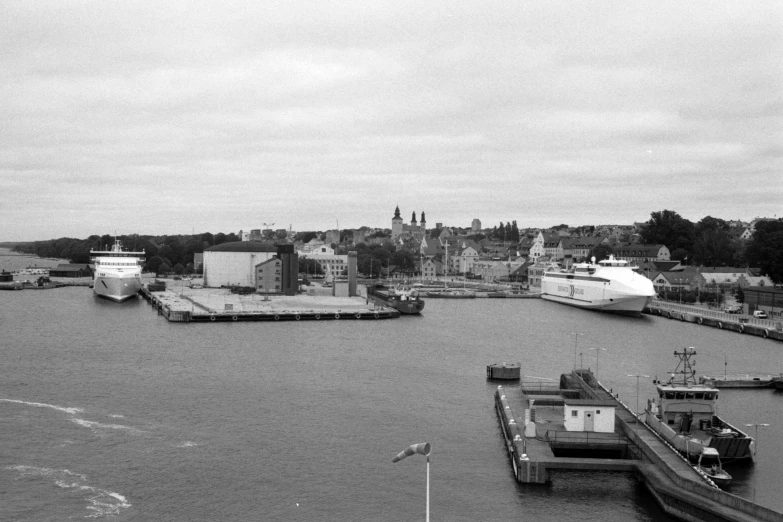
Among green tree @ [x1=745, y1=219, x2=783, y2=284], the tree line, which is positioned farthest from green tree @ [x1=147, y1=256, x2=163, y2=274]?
green tree @ [x1=745, y1=219, x2=783, y2=284]

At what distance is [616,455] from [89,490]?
1411 cm

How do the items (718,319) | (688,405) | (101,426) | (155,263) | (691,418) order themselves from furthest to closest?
(155,263), (718,319), (101,426), (688,405), (691,418)

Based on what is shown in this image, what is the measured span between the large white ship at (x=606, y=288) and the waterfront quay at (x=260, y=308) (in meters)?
17.9

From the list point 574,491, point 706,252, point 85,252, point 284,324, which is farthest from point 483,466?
point 85,252

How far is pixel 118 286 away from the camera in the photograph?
247 feet

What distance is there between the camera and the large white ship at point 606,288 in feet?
218

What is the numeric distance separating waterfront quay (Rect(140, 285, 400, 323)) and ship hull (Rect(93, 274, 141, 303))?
1.99m

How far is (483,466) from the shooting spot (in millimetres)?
22641

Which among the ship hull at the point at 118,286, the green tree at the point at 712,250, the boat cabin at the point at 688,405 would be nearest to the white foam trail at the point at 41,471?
the boat cabin at the point at 688,405

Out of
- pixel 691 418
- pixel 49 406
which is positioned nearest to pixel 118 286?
pixel 49 406

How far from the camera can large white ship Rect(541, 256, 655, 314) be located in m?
66.4

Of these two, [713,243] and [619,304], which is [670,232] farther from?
[619,304]

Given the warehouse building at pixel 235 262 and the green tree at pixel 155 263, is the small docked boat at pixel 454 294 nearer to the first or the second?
the warehouse building at pixel 235 262

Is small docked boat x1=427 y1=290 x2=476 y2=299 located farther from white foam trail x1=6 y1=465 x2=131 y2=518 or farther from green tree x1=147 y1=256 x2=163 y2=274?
white foam trail x1=6 y1=465 x2=131 y2=518
